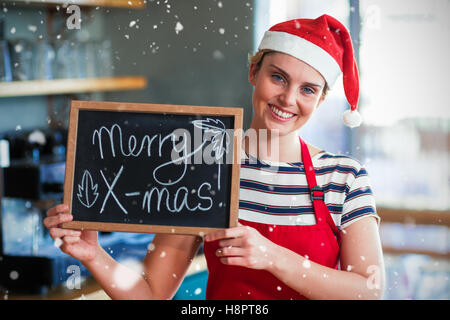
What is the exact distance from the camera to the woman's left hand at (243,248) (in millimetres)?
925

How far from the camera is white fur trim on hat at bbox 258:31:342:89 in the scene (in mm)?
1095

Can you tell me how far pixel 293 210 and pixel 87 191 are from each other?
0.43m

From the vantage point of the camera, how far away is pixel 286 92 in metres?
1.07

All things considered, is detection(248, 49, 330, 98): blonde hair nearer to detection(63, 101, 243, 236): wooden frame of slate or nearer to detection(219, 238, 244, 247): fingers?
detection(63, 101, 243, 236): wooden frame of slate

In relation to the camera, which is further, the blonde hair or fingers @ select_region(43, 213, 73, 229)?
the blonde hair

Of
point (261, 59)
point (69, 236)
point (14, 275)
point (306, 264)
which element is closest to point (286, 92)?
point (261, 59)

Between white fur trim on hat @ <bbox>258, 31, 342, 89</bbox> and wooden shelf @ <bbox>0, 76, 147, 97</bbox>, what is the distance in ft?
4.66

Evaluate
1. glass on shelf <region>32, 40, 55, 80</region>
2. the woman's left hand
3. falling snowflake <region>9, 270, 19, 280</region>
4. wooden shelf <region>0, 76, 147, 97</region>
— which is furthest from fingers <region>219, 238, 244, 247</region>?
glass on shelf <region>32, 40, 55, 80</region>

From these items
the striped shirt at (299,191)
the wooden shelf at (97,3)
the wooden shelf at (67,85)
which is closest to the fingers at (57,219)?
the striped shirt at (299,191)

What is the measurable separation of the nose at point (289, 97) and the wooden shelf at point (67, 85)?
1495 mm

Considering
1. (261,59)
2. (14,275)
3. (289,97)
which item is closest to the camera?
(289,97)

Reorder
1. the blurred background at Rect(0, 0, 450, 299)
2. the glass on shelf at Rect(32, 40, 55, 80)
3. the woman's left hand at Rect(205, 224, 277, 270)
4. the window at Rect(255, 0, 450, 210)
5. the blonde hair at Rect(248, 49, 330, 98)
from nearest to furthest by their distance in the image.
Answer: the woman's left hand at Rect(205, 224, 277, 270), the blonde hair at Rect(248, 49, 330, 98), the glass on shelf at Rect(32, 40, 55, 80), the blurred background at Rect(0, 0, 450, 299), the window at Rect(255, 0, 450, 210)

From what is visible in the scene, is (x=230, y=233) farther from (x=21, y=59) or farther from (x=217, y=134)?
(x=21, y=59)

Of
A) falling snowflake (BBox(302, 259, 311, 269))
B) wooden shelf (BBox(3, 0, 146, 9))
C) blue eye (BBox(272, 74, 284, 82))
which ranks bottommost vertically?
falling snowflake (BBox(302, 259, 311, 269))
